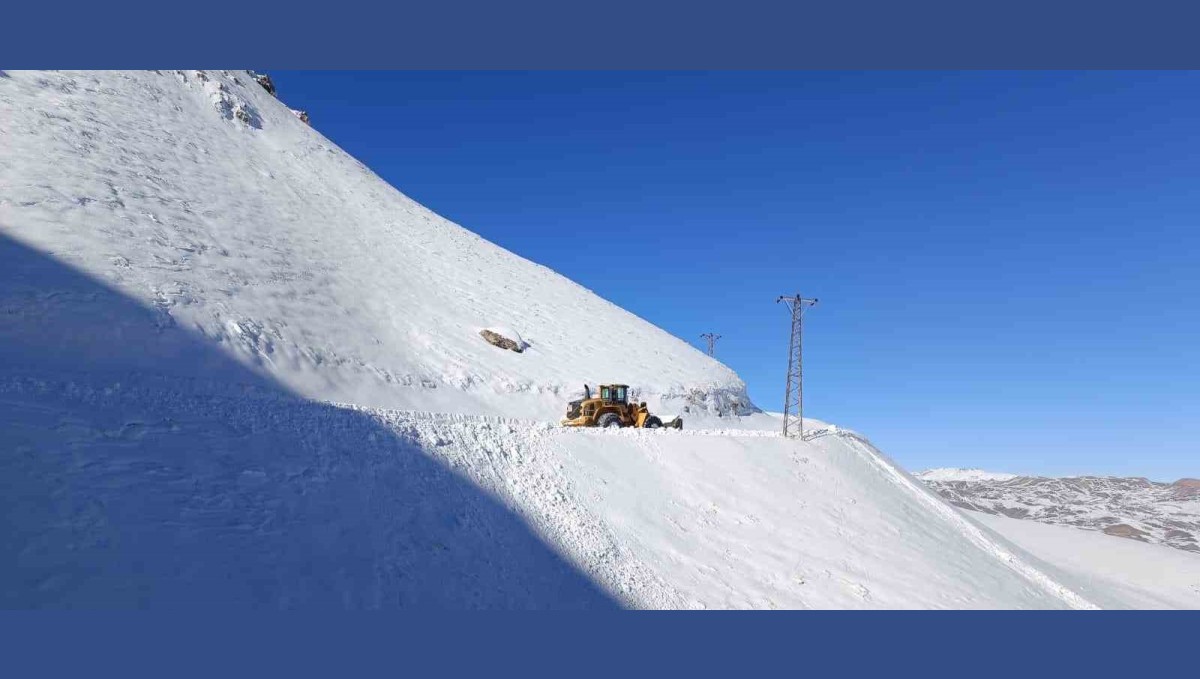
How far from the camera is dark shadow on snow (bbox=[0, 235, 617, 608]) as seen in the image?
329 inches

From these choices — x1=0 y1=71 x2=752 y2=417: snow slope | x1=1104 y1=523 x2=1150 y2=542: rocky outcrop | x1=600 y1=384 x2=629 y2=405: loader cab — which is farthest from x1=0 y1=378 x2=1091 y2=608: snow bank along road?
x1=1104 y1=523 x2=1150 y2=542: rocky outcrop

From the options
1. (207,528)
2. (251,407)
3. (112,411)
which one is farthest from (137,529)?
(251,407)

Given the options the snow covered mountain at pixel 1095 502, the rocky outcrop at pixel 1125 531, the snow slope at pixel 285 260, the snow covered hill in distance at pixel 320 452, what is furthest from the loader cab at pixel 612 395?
the rocky outcrop at pixel 1125 531

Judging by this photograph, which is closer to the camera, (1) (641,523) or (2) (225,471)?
(2) (225,471)

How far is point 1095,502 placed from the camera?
6188cm

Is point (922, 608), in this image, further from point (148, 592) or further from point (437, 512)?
point (148, 592)

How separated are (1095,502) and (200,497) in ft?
252

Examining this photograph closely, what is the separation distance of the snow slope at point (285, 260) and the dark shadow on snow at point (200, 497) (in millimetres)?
2692

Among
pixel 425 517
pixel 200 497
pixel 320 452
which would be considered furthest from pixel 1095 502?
pixel 200 497

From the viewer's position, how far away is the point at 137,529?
8.80 metres

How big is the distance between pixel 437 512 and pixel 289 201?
81.3ft

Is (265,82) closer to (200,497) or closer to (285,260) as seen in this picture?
(285,260)

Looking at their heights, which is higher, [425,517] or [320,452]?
[320,452]

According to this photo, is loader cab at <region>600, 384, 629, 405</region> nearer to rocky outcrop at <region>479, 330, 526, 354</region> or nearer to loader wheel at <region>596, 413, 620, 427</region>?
loader wheel at <region>596, 413, 620, 427</region>
